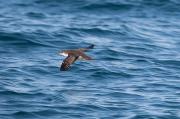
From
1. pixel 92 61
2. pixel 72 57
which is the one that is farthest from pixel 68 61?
pixel 92 61

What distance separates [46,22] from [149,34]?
3168 millimetres

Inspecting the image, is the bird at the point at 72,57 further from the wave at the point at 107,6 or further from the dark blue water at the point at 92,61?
the wave at the point at 107,6

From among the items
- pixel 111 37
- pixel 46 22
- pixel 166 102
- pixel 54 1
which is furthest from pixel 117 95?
pixel 54 1

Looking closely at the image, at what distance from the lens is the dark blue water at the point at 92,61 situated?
1579cm

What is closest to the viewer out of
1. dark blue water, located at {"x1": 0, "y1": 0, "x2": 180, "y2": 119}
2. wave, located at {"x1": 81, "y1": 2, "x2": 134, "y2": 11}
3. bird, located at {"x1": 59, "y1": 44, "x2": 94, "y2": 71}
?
bird, located at {"x1": 59, "y1": 44, "x2": 94, "y2": 71}

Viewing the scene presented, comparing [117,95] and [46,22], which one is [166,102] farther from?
[46,22]

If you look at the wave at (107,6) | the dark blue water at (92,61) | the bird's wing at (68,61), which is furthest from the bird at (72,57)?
the wave at (107,6)

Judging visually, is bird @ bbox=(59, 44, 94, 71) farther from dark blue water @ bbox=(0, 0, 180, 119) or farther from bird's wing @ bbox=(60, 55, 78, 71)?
dark blue water @ bbox=(0, 0, 180, 119)

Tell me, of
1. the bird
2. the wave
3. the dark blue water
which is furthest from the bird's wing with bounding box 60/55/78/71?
the wave

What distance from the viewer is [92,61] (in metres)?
19.1

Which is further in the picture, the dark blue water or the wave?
the wave

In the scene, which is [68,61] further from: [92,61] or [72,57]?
[92,61]

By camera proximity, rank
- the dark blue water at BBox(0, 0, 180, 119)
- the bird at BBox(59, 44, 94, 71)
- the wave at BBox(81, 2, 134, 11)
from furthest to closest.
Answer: the wave at BBox(81, 2, 134, 11)
the dark blue water at BBox(0, 0, 180, 119)
the bird at BBox(59, 44, 94, 71)

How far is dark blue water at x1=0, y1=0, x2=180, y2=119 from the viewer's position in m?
15.8
